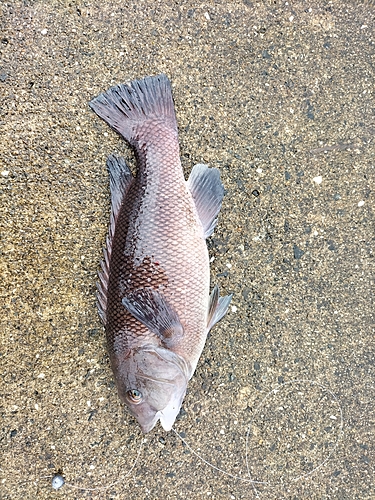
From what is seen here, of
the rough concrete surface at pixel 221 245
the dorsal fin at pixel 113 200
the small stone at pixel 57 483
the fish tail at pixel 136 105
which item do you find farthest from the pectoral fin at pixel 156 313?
the small stone at pixel 57 483

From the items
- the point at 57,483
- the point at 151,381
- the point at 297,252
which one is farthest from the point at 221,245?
the point at 57,483

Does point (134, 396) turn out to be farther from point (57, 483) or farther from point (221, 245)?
point (221, 245)

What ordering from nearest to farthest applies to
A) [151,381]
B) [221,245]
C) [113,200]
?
[151,381] → [113,200] → [221,245]

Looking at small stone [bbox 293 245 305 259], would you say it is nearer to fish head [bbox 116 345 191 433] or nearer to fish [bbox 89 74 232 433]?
fish [bbox 89 74 232 433]

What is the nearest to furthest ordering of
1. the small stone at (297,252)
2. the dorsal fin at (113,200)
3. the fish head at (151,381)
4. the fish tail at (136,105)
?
the fish head at (151,381) < the dorsal fin at (113,200) < the fish tail at (136,105) < the small stone at (297,252)

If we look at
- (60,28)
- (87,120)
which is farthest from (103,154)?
(60,28)

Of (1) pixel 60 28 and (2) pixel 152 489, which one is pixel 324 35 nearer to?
(1) pixel 60 28

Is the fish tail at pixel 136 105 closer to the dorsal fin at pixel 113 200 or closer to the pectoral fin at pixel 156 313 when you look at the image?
the dorsal fin at pixel 113 200
